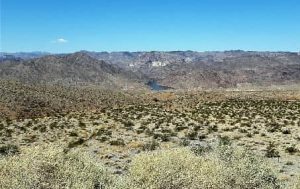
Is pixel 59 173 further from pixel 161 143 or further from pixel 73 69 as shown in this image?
pixel 73 69

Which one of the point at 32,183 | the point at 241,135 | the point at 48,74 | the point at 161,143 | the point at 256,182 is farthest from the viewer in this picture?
the point at 48,74

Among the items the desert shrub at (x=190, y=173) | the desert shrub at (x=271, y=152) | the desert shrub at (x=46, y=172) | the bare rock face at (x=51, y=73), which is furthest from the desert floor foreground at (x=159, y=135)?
the bare rock face at (x=51, y=73)

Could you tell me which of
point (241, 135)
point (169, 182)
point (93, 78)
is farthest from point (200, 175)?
point (93, 78)

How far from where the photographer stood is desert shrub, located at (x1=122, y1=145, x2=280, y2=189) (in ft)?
39.4

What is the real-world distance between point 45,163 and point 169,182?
3.22 m

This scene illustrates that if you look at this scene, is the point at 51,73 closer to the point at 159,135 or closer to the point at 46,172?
the point at 159,135

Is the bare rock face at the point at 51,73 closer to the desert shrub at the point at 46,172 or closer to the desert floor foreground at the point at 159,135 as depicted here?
the desert floor foreground at the point at 159,135

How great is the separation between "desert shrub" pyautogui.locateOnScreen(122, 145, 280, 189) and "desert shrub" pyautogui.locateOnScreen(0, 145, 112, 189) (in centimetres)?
119

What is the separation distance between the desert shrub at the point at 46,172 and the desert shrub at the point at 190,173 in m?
1.19

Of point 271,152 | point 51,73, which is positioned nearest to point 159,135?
point 271,152

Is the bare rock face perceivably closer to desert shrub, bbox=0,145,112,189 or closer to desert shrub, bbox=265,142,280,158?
desert shrub, bbox=265,142,280,158

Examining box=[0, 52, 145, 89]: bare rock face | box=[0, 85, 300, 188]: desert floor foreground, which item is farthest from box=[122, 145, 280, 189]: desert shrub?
box=[0, 52, 145, 89]: bare rock face

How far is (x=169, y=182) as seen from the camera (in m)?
12.0

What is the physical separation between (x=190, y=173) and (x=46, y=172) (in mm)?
3679
